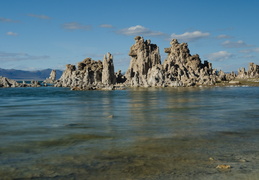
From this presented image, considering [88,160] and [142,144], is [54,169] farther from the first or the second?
[142,144]

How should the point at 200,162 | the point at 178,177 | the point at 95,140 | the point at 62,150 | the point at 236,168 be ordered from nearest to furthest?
the point at 178,177 < the point at 236,168 < the point at 200,162 < the point at 62,150 < the point at 95,140

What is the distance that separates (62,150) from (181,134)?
9044mm

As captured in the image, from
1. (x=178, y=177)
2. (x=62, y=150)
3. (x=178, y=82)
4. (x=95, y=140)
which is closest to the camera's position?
(x=178, y=177)

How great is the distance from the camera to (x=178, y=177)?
38.3ft

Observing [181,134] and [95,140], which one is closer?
[95,140]

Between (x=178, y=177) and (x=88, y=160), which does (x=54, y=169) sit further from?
(x=178, y=177)

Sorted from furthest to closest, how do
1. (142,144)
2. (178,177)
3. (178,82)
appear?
(178,82) < (142,144) < (178,177)

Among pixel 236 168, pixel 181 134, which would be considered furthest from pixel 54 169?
pixel 181 134

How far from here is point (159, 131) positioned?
22625 millimetres

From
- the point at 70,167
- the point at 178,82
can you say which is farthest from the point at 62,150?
the point at 178,82

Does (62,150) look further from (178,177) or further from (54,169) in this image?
(178,177)

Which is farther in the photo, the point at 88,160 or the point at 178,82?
the point at 178,82

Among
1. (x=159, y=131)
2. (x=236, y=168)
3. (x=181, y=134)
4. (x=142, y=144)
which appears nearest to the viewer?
(x=236, y=168)

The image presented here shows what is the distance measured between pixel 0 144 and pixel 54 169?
7210mm
